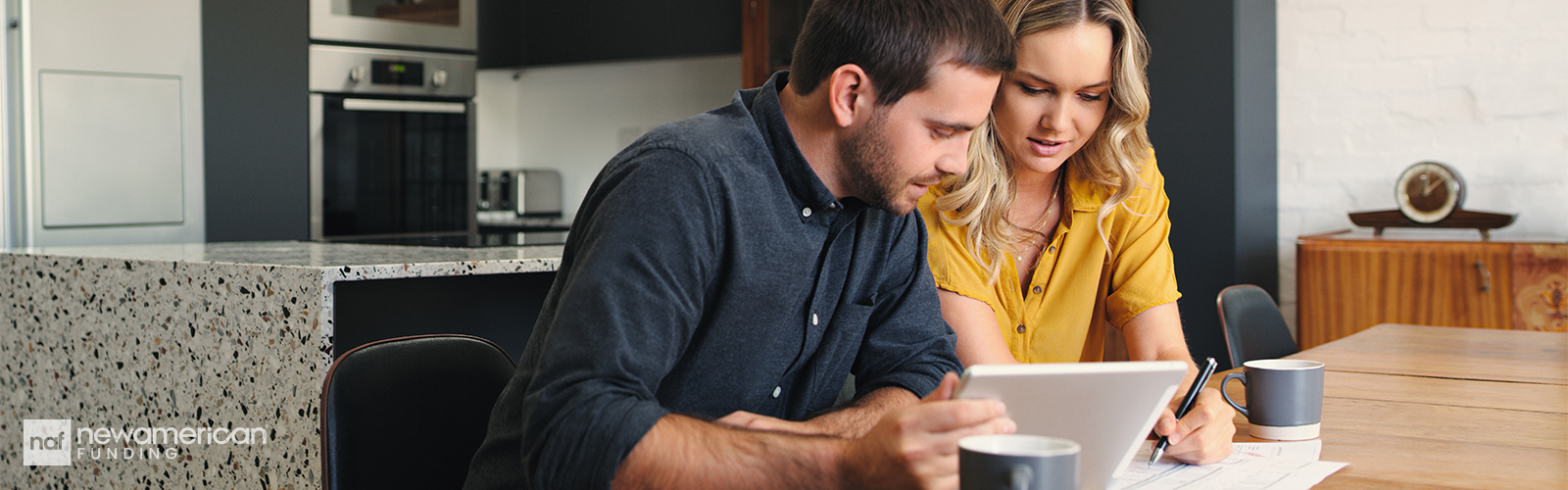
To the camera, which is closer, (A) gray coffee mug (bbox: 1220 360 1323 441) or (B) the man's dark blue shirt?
(B) the man's dark blue shirt

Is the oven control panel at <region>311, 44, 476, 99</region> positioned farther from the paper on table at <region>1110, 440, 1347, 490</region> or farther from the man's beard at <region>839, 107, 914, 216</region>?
the paper on table at <region>1110, 440, 1347, 490</region>

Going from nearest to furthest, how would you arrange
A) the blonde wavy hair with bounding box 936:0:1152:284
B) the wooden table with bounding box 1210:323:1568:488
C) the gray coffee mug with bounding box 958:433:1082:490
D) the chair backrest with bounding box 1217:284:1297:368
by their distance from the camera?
the gray coffee mug with bounding box 958:433:1082:490, the wooden table with bounding box 1210:323:1568:488, the blonde wavy hair with bounding box 936:0:1152:284, the chair backrest with bounding box 1217:284:1297:368

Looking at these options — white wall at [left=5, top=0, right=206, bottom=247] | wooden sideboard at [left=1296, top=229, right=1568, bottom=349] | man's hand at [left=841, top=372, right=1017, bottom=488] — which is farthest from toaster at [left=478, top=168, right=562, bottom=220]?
man's hand at [left=841, top=372, right=1017, bottom=488]

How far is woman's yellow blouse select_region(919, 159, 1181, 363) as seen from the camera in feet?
5.45

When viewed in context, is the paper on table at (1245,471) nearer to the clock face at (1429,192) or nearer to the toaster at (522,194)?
the clock face at (1429,192)

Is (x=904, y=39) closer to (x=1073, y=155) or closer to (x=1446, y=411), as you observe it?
(x=1073, y=155)

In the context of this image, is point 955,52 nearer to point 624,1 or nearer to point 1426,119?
point 1426,119

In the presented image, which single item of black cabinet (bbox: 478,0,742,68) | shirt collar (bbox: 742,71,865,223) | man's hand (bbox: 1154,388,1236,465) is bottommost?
man's hand (bbox: 1154,388,1236,465)

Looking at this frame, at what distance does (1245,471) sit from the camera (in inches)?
43.3

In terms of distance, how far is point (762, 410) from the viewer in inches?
48.5

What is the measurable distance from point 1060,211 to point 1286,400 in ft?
1.79

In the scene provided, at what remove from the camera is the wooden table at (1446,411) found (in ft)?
3.59

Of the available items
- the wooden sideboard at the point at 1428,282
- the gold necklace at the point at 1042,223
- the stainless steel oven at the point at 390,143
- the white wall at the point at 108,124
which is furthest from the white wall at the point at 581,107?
the gold necklace at the point at 1042,223

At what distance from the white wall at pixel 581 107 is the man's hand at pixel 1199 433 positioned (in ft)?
12.8
